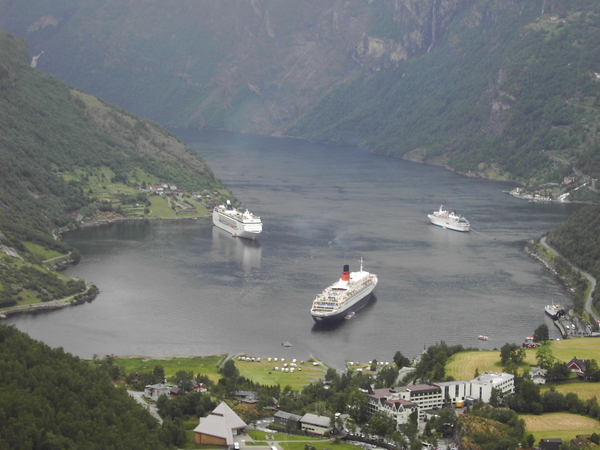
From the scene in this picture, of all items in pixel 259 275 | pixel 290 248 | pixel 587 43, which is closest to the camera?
pixel 259 275

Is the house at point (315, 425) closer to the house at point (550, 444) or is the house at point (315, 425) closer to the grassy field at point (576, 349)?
the house at point (550, 444)

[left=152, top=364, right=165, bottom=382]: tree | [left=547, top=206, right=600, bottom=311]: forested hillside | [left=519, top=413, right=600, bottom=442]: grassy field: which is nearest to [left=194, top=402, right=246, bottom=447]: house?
[left=152, top=364, right=165, bottom=382]: tree

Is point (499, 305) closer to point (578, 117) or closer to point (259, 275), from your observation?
point (259, 275)

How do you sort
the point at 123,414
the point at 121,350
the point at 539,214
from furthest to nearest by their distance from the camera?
the point at 539,214 → the point at 121,350 → the point at 123,414

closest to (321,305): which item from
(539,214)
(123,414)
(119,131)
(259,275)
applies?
(259,275)

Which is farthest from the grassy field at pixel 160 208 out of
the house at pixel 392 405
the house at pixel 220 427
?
the house at pixel 220 427

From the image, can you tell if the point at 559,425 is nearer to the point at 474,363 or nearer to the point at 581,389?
the point at 581,389
